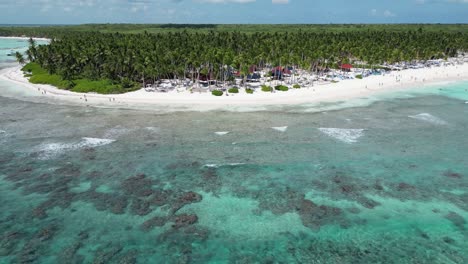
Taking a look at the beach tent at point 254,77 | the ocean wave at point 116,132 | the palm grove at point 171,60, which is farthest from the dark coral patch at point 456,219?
the beach tent at point 254,77

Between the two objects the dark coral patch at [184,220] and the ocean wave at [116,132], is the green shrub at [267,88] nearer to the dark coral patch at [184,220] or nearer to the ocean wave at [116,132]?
the ocean wave at [116,132]

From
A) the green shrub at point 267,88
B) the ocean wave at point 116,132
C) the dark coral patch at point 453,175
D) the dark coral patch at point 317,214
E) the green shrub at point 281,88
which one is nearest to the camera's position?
the dark coral patch at point 317,214

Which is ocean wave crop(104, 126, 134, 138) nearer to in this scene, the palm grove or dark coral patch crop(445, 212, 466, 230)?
the palm grove

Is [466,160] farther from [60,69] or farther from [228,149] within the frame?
[60,69]

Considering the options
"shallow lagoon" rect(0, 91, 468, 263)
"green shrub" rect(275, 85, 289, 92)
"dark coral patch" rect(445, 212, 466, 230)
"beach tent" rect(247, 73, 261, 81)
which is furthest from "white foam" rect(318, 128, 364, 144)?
"beach tent" rect(247, 73, 261, 81)

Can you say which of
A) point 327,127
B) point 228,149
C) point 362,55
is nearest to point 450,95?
point 362,55
